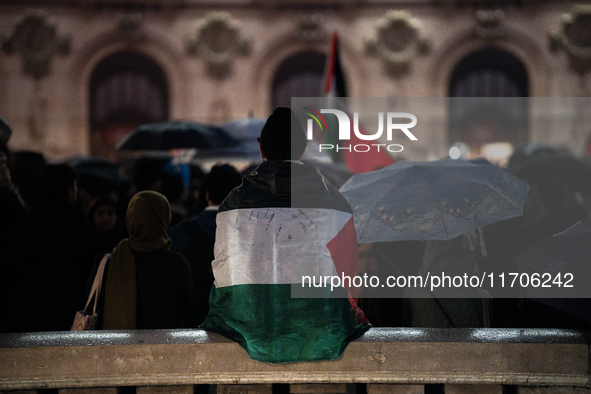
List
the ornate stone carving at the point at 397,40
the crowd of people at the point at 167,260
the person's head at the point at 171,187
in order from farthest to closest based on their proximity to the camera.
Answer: the ornate stone carving at the point at 397,40
the person's head at the point at 171,187
the crowd of people at the point at 167,260

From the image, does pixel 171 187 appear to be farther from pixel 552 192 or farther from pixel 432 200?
pixel 552 192

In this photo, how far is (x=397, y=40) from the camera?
18.4 m

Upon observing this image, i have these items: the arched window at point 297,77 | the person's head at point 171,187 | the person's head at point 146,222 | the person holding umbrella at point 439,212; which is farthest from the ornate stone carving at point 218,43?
the person's head at point 146,222

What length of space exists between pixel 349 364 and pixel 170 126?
5.59 metres

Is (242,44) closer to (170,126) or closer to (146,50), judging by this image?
(146,50)

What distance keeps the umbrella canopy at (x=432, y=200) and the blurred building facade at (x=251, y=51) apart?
569 inches

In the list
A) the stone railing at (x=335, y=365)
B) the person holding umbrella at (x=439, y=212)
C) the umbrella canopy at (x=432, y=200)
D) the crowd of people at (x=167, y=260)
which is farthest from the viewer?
the umbrella canopy at (x=432, y=200)

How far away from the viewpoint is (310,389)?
8.13 feet

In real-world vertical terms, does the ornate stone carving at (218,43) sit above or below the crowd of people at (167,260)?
above

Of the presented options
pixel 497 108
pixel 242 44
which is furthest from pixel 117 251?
pixel 497 108

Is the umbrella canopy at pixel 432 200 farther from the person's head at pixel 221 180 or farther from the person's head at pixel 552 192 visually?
the person's head at pixel 552 192

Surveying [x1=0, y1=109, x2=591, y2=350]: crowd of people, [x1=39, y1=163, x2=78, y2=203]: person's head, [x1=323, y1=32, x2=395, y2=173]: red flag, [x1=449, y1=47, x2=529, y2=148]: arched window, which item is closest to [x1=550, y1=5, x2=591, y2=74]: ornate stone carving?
[x1=449, y1=47, x2=529, y2=148]: arched window

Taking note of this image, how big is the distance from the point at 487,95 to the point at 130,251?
711 inches

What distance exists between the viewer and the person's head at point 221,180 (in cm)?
386
